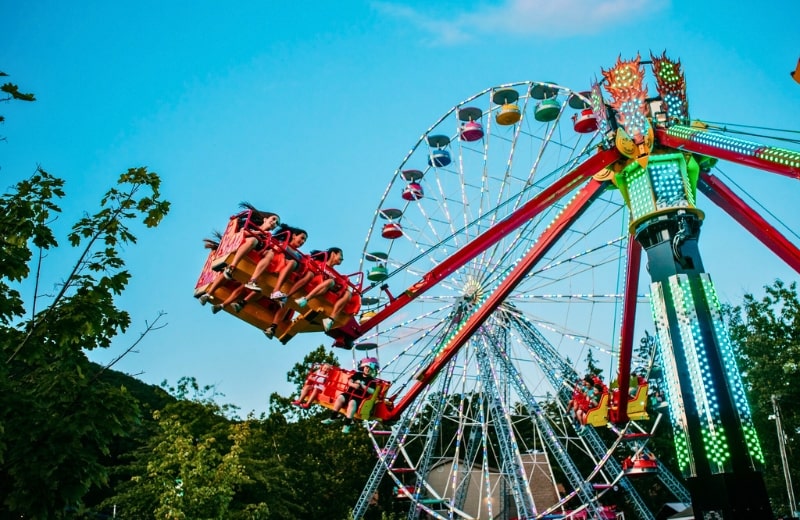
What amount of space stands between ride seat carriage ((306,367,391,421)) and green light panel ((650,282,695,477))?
5.42 m

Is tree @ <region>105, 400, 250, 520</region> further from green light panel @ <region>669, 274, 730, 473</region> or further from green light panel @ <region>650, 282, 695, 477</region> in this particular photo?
green light panel @ <region>669, 274, 730, 473</region>

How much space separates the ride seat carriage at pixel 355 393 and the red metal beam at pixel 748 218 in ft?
21.4

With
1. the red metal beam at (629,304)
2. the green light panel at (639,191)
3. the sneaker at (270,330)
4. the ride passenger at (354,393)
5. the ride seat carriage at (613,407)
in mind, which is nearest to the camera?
the green light panel at (639,191)

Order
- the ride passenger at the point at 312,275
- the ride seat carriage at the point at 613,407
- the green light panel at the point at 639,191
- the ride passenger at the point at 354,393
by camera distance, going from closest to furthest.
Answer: the green light panel at the point at 639,191 < the ride passenger at the point at 312,275 < the ride passenger at the point at 354,393 < the ride seat carriage at the point at 613,407

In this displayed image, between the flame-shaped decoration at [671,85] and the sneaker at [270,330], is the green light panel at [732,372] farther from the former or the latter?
the sneaker at [270,330]

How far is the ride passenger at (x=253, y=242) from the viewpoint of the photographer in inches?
386

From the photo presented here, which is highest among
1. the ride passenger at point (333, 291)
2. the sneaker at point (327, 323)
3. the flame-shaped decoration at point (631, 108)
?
the flame-shaped decoration at point (631, 108)

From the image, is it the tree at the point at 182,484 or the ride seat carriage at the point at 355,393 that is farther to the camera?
the tree at the point at 182,484

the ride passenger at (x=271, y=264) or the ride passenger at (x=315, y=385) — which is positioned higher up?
the ride passenger at (x=271, y=264)

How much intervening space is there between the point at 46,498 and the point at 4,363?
1099 millimetres

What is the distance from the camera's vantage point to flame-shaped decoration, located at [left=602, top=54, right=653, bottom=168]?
32.3 ft

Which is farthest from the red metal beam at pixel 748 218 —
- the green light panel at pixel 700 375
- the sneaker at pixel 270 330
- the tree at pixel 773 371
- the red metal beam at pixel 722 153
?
the tree at pixel 773 371

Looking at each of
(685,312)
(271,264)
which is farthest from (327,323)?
(685,312)

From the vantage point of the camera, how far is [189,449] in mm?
17125
